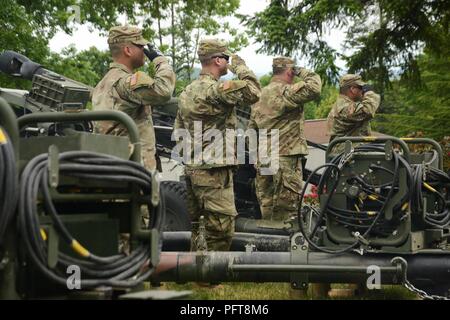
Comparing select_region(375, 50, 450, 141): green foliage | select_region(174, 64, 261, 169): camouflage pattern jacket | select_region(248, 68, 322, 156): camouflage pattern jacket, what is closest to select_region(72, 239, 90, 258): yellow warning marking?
select_region(174, 64, 261, 169): camouflage pattern jacket

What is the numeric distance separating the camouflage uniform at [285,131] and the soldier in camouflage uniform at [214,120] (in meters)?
1.68

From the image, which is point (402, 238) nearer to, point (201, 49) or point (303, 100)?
point (201, 49)

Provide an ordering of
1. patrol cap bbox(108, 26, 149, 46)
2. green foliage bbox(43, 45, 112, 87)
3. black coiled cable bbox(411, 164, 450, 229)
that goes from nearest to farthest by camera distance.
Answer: black coiled cable bbox(411, 164, 450, 229), patrol cap bbox(108, 26, 149, 46), green foliage bbox(43, 45, 112, 87)

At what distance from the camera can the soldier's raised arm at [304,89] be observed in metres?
9.65

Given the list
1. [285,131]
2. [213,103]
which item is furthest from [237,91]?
[285,131]

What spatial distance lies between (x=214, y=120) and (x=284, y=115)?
7.25 feet

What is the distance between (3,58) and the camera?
834cm

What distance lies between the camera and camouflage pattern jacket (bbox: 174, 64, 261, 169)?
25.7 ft

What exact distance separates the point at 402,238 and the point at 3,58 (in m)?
4.42

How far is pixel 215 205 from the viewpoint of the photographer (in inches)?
304

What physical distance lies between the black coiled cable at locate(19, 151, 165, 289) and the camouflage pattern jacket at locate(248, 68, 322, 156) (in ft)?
19.8

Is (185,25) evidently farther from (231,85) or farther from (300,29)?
(231,85)

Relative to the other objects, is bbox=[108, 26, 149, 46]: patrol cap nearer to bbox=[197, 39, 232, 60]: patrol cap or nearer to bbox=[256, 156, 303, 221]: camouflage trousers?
bbox=[197, 39, 232, 60]: patrol cap
